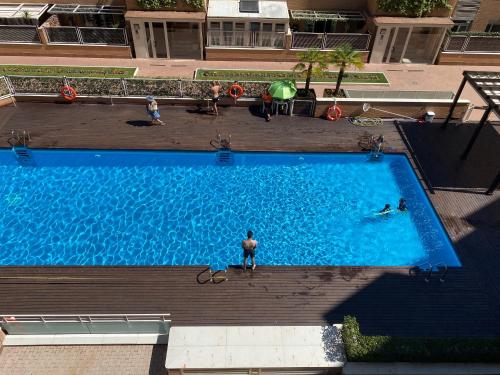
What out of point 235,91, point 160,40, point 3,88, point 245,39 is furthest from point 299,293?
point 160,40

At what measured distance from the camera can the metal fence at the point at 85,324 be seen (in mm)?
12070

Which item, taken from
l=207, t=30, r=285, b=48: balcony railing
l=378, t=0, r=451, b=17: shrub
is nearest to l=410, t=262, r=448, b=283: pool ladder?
l=207, t=30, r=285, b=48: balcony railing

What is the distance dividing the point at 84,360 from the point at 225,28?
23314mm

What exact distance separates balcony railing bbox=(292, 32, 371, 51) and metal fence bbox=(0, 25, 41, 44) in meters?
19.3

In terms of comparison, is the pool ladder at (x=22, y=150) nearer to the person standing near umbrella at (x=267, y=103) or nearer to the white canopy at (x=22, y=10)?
the white canopy at (x=22, y=10)

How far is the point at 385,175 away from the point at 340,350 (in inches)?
434

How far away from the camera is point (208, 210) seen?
17.8m

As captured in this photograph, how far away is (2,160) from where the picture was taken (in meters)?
19.7

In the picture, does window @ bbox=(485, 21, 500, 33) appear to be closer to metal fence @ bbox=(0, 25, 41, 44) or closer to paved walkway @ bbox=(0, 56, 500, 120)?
paved walkway @ bbox=(0, 56, 500, 120)

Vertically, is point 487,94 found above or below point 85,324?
above

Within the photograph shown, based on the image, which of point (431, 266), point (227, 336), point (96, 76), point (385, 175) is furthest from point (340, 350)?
point (96, 76)

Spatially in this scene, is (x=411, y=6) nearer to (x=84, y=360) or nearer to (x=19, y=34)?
(x=19, y=34)

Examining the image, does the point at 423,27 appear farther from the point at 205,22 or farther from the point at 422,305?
the point at 422,305

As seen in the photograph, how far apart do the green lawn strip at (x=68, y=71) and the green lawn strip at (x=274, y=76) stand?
5.55 metres
